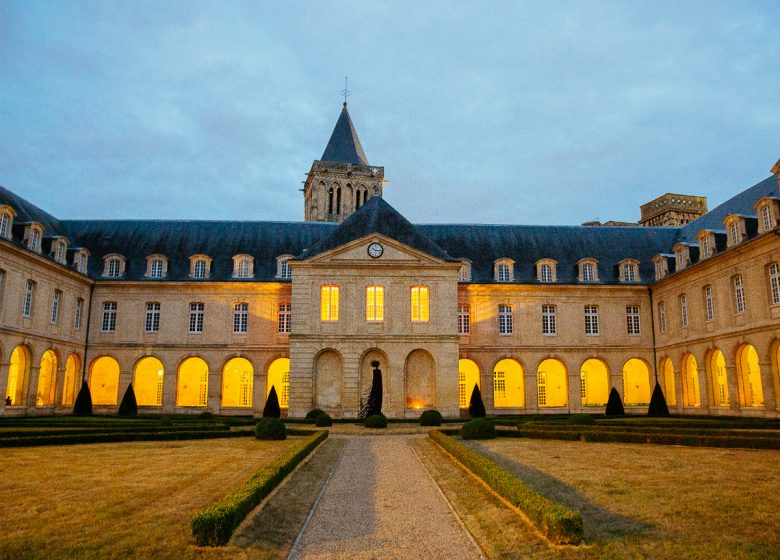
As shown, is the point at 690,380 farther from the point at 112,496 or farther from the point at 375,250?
the point at 112,496

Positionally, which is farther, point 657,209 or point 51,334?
point 657,209

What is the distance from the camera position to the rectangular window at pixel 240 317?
34594 millimetres

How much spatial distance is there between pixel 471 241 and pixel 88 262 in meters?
21.6

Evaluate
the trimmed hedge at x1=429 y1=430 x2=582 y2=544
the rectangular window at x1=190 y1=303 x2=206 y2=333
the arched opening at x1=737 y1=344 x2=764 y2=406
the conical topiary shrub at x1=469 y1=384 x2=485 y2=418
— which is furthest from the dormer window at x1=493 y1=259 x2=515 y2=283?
the trimmed hedge at x1=429 y1=430 x2=582 y2=544

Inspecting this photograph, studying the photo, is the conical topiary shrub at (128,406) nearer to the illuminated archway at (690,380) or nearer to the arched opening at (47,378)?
the arched opening at (47,378)

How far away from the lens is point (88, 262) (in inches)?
1385

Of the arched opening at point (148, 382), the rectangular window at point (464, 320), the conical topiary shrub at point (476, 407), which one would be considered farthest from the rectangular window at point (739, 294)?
the arched opening at point (148, 382)

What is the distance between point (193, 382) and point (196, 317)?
3.98 metres

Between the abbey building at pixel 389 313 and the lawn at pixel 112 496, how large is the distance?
47.3 ft

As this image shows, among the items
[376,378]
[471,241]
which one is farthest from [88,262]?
[471,241]

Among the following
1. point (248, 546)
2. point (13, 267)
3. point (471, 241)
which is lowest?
point (248, 546)

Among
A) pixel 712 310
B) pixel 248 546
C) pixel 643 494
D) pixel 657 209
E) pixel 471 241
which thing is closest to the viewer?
pixel 248 546

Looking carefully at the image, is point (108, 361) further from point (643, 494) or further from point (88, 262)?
point (643, 494)

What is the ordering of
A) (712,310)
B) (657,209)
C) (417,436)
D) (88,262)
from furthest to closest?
1. (657,209)
2. (88,262)
3. (712,310)
4. (417,436)
